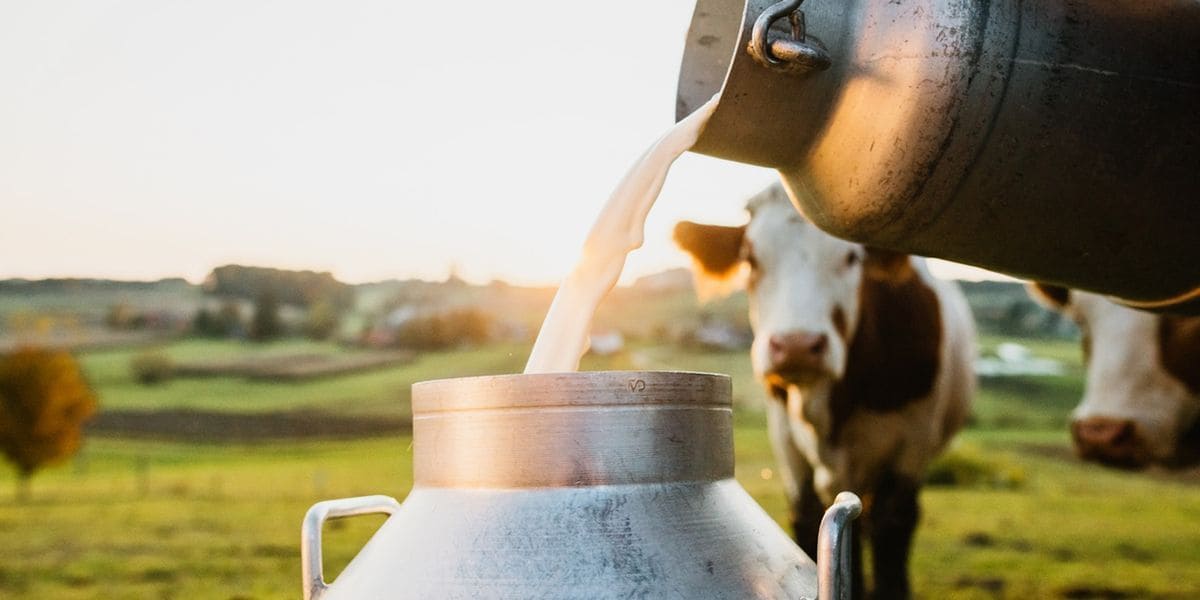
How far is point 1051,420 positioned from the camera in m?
8.24

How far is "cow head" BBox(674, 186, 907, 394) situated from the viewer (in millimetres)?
2686

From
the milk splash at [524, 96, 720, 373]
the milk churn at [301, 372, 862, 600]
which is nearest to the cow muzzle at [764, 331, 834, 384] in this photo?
the milk splash at [524, 96, 720, 373]

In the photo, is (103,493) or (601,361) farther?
(103,493)

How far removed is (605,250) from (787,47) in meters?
0.34

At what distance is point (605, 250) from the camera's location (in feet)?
4.20

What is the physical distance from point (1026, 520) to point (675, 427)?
5.93m

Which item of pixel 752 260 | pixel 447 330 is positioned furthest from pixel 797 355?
pixel 447 330

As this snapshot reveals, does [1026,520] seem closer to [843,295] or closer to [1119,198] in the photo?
[843,295]

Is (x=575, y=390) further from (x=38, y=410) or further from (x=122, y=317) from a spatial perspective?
(x=122, y=317)

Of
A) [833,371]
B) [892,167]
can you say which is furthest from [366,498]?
[833,371]

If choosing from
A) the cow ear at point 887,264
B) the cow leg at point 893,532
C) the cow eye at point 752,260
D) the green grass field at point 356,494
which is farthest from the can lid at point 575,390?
the green grass field at point 356,494

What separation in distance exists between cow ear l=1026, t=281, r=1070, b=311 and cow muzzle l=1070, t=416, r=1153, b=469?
31cm

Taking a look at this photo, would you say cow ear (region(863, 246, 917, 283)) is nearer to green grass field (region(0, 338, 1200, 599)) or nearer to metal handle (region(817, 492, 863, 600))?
green grass field (region(0, 338, 1200, 599))

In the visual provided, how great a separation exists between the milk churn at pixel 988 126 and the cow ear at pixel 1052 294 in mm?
1049
